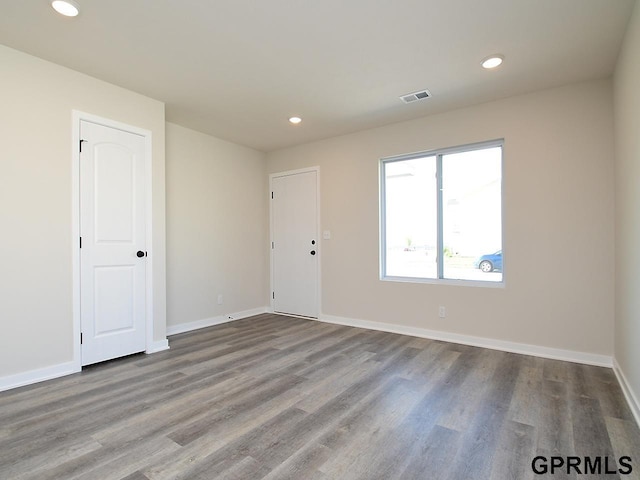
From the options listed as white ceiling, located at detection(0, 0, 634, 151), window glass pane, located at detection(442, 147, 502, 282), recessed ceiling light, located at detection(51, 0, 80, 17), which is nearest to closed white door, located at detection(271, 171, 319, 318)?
white ceiling, located at detection(0, 0, 634, 151)

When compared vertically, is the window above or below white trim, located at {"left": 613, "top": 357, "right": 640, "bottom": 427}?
above

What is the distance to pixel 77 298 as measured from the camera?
9.69 feet

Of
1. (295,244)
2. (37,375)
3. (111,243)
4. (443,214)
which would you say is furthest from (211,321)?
(443,214)

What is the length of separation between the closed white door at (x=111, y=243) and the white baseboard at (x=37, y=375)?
0.12 meters

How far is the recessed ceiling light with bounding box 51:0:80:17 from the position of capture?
208 cm

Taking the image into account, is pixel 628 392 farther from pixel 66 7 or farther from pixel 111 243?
pixel 66 7

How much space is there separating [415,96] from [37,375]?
13.9ft

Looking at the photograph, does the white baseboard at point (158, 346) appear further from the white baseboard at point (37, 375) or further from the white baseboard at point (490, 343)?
the white baseboard at point (490, 343)

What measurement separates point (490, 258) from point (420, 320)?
107 cm

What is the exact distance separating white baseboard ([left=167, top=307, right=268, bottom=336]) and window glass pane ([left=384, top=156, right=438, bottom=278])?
7.41 feet

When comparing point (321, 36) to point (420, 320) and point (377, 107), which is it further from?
point (420, 320)

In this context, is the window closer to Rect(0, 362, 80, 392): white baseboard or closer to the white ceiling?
the white ceiling

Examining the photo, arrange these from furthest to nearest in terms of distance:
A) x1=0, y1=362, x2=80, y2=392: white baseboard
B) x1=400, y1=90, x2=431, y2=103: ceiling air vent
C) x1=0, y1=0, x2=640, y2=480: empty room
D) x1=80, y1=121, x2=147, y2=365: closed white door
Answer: x1=400, y1=90, x2=431, y2=103: ceiling air vent, x1=80, y1=121, x2=147, y2=365: closed white door, x1=0, y1=362, x2=80, y2=392: white baseboard, x1=0, y1=0, x2=640, y2=480: empty room

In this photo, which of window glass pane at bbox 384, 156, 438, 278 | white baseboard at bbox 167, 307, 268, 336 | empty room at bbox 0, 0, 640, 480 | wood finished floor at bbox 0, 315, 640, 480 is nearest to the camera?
wood finished floor at bbox 0, 315, 640, 480
